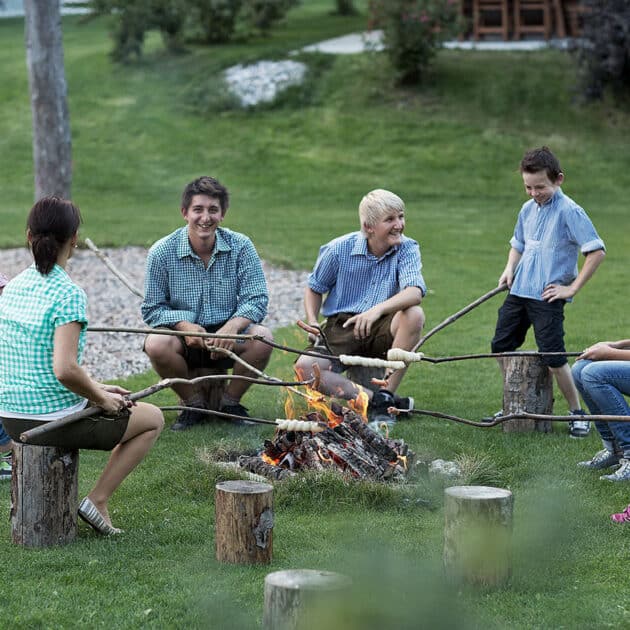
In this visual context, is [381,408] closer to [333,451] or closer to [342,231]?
[333,451]

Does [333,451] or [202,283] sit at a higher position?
[202,283]

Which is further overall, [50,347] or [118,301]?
[118,301]

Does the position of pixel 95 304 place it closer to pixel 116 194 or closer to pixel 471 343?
pixel 471 343

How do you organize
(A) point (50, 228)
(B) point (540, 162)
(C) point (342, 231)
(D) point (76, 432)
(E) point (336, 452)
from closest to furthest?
1. (A) point (50, 228)
2. (D) point (76, 432)
3. (E) point (336, 452)
4. (B) point (540, 162)
5. (C) point (342, 231)

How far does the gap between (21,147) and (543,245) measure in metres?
16.6

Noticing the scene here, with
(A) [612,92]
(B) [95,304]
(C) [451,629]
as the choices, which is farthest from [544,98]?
(C) [451,629]

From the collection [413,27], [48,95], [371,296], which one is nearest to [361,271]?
[371,296]

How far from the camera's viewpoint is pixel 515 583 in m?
3.96

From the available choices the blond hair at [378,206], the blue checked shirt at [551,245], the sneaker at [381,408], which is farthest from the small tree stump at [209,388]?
the blue checked shirt at [551,245]

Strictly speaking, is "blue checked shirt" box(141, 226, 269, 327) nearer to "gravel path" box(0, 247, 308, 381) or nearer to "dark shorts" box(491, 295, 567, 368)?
"dark shorts" box(491, 295, 567, 368)

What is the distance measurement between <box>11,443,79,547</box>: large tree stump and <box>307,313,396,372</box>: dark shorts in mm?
2512

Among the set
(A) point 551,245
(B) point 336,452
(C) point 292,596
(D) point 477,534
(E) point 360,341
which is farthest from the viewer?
(E) point 360,341

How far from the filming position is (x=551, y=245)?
21.7ft

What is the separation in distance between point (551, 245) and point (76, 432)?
330 centimetres
